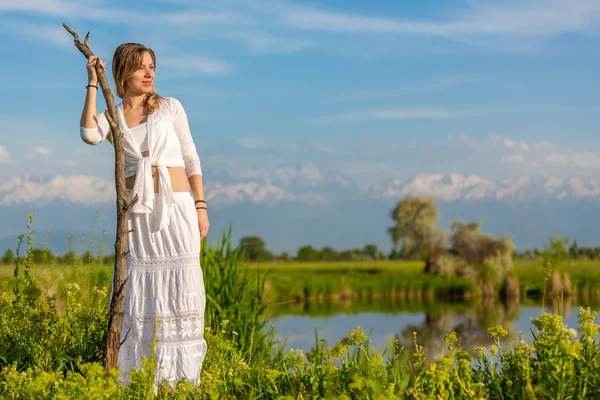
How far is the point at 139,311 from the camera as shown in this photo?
4.40m

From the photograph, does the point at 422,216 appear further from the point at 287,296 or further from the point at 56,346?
the point at 56,346

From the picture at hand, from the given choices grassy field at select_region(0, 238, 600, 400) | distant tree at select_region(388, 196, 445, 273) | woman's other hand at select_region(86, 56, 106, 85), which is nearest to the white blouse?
woman's other hand at select_region(86, 56, 106, 85)

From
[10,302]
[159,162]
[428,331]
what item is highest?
[159,162]

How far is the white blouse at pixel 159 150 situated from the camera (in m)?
4.32

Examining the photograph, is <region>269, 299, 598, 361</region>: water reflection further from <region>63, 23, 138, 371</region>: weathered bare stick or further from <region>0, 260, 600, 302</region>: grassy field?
<region>63, 23, 138, 371</region>: weathered bare stick

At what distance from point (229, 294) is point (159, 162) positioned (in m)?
3.20

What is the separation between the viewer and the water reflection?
2036cm

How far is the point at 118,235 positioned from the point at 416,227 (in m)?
35.4

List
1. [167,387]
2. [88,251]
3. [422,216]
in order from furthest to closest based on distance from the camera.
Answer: [422,216], [88,251], [167,387]

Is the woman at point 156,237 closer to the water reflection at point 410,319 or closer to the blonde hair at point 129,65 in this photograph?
the blonde hair at point 129,65

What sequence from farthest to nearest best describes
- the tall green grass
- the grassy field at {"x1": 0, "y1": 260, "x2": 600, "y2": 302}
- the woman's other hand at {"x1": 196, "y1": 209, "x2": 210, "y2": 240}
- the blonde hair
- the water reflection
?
the grassy field at {"x1": 0, "y1": 260, "x2": 600, "y2": 302}
the water reflection
the woman's other hand at {"x1": 196, "y1": 209, "x2": 210, "y2": 240}
the blonde hair
the tall green grass

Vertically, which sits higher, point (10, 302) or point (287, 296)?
point (10, 302)

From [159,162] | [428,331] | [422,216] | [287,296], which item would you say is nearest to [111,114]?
[159,162]

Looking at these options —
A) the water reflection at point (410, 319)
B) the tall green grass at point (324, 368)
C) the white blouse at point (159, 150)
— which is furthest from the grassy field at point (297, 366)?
the water reflection at point (410, 319)
